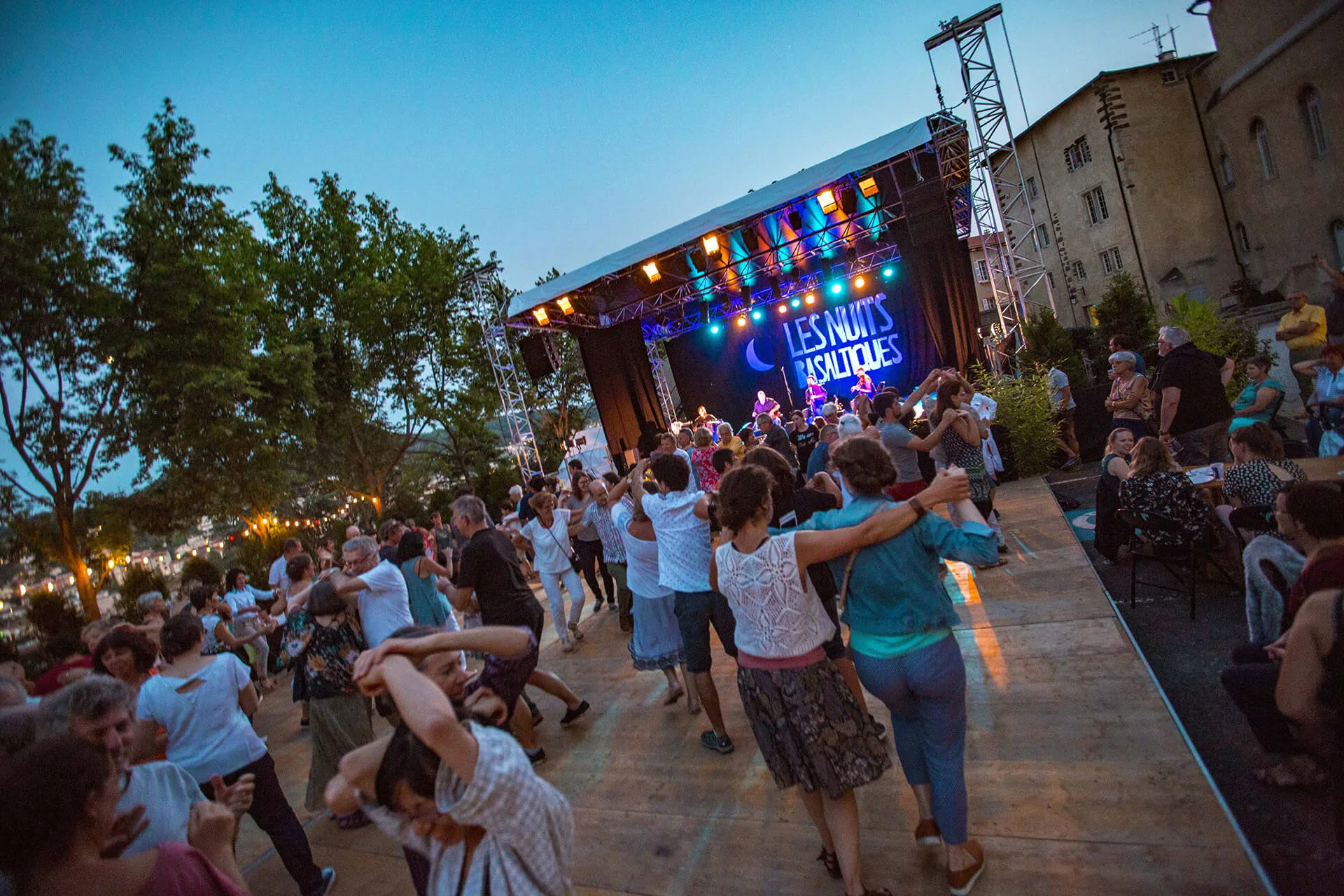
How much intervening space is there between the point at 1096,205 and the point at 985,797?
2410 cm

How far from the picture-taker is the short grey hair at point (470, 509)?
153 inches

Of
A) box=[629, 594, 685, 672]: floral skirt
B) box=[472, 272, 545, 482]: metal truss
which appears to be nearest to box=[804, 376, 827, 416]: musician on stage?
box=[472, 272, 545, 482]: metal truss

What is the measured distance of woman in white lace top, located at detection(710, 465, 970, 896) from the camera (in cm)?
214

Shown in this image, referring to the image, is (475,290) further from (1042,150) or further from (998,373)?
(1042,150)

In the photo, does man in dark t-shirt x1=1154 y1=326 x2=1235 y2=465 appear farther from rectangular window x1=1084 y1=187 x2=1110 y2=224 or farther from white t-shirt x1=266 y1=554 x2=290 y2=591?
rectangular window x1=1084 y1=187 x2=1110 y2=224

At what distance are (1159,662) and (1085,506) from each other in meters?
3.78

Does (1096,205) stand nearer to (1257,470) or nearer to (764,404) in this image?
(764,404)

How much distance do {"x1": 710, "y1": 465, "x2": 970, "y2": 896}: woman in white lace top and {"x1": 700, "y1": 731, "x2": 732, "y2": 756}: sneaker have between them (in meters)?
1.18

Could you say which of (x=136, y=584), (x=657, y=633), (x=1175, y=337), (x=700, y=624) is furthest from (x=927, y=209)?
(x=136, y=584)

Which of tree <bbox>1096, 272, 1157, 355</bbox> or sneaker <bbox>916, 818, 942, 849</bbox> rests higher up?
tree <bbox>1096, 272, 1157, 355</bbox>

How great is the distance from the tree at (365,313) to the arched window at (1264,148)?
71.3 ft

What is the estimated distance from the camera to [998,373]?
10172mm

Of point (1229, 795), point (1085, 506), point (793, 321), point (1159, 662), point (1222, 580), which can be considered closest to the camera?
point (1229, 795)

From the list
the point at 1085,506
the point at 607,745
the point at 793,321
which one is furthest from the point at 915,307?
the point at 607,745
